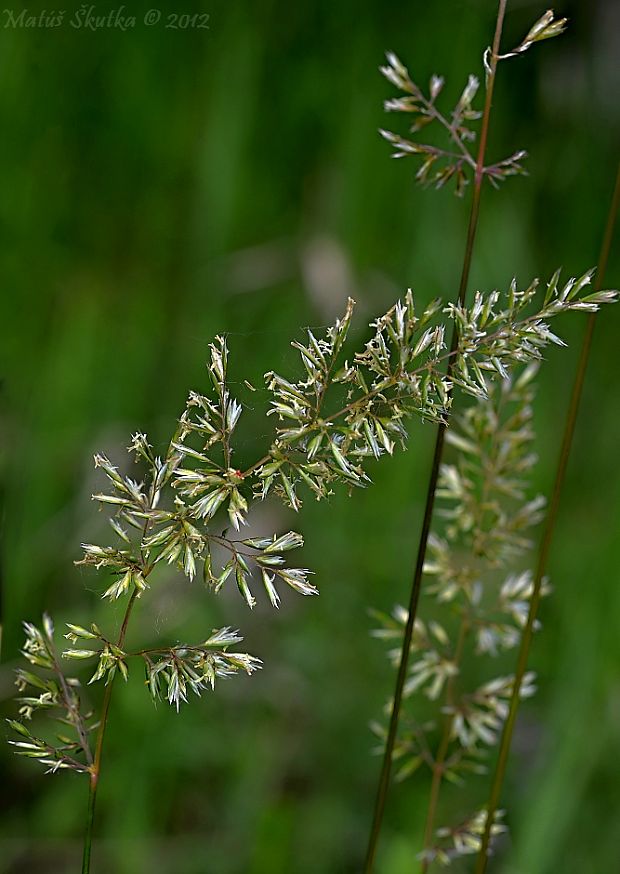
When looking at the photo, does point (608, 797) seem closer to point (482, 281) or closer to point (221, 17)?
point (482, 281)

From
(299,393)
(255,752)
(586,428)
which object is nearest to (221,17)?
(586,428)

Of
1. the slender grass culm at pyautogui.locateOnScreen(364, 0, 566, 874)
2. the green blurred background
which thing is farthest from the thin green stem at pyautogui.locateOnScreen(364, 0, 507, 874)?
the green blurred background

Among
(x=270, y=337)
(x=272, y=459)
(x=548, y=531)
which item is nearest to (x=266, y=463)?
(x=272, y=459)

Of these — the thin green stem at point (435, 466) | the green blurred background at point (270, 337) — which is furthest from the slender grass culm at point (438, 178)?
the green blurred background at point (270, 337)

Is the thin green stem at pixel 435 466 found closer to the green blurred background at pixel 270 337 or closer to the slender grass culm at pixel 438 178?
the slender grass culm at pixel 438 178

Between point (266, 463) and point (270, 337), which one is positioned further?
point (270, 337)

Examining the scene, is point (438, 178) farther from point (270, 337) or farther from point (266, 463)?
point (270, 337)

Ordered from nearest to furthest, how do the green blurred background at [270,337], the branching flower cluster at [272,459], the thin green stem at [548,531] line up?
the branching flower cluster at [272,459] → the thin green stem at [548,531] → the green blurred background at [270,337]

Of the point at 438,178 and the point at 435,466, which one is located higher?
the point at 438,178

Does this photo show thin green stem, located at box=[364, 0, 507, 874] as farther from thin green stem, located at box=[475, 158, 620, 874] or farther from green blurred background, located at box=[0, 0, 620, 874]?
green blurred background, located at box=[0, 0, 620, 874]
